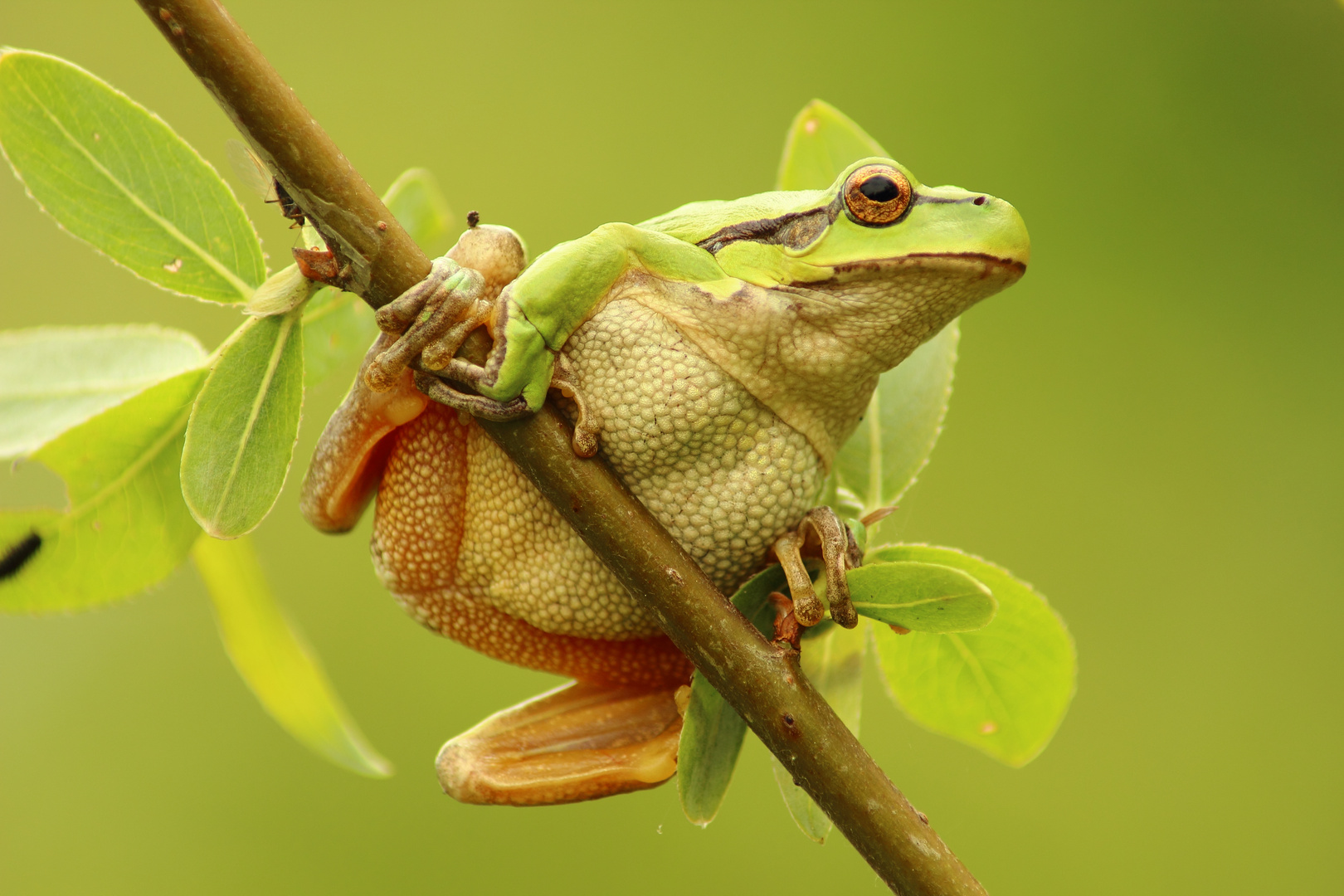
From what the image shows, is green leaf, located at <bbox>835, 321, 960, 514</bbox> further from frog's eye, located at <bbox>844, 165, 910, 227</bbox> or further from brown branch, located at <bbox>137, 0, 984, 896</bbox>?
brown branch, located at <bbox>137, 0, 984, 896</bbox>

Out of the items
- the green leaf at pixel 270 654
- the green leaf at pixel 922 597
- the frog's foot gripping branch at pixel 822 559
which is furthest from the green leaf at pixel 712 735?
the green leaf at pixel 270 654

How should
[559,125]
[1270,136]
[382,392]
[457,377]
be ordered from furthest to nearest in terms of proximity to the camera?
[559,125] < [1270,136] < [382,392] < [457,377]

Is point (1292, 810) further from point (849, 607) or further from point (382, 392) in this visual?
point (382, 392)

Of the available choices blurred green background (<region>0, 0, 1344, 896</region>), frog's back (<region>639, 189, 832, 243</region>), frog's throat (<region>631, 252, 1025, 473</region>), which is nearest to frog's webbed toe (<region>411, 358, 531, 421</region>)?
frog's throat (<region>631, 252, 1025, 473</region>)

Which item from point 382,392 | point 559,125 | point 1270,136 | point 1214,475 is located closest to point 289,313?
point 382,392

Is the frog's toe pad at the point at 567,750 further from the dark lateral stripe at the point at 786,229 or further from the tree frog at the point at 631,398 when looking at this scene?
the dark lateral stripe at the point at 786,229
